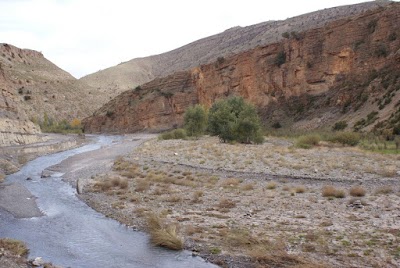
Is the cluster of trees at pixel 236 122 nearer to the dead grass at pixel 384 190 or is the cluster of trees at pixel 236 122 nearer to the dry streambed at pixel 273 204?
the dry streambed at pixel 273 204

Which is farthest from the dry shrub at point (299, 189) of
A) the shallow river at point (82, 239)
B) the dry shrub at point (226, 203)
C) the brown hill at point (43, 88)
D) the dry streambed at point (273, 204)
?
the brown hill at point (43, 88)

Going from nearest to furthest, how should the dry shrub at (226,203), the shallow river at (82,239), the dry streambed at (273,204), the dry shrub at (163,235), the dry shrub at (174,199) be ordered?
the dry streambed at (273,204), the shallow river at (82,239), the dry shrub at (163,235), the dry shrub at (226,203), the dry shrub at (174,199)

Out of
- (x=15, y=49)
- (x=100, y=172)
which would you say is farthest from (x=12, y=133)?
(x=15, y=49)

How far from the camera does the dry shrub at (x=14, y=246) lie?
36.6ft

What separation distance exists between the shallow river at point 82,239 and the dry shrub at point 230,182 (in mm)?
6348

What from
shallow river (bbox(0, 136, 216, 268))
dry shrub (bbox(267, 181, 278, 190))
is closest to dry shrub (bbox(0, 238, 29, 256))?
shallow river (bbox(0, 136, 216, 268))

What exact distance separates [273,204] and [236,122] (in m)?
24.6

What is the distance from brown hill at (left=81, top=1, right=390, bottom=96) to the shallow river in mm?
60723

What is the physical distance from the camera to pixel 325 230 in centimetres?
1120

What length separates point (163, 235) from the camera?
11555mm

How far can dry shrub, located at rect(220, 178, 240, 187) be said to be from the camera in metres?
18.9

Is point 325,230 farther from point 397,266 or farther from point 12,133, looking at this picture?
point 12,133

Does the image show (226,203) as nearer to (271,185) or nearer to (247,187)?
(247,187)

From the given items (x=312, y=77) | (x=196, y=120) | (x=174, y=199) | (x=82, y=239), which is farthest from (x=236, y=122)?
(x=82, y=239)
